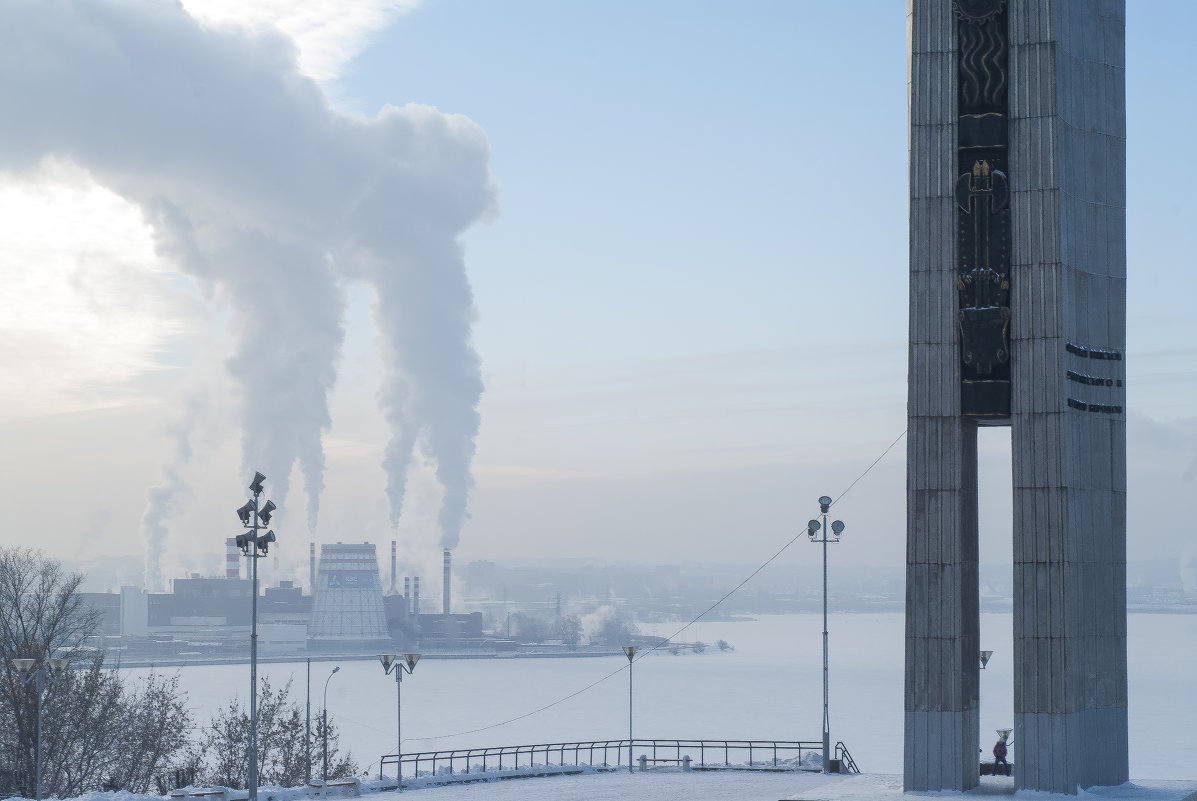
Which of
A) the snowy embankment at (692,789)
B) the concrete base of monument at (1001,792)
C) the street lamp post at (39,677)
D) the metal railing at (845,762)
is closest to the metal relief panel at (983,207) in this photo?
the concrete base of monument at (1001,792)

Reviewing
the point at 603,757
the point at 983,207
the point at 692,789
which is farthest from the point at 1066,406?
the point at 603,757

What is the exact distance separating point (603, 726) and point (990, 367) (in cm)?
14295

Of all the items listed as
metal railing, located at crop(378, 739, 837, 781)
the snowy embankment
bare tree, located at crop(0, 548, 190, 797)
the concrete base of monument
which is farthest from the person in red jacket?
bare tree, located at crop(0, 548, 190, 797)

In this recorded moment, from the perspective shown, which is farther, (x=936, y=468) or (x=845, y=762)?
(x=845, y=762)

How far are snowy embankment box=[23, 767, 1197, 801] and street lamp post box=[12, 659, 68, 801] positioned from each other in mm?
3707

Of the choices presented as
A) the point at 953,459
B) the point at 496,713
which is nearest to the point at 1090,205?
the point at 953,459

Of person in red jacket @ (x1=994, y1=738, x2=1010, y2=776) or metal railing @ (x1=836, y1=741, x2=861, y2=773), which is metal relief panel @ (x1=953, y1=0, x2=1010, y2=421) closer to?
person in red jacket @ (x1=994, y1=738, x2=1010, y2=776)

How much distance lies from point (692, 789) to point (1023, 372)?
1626 centimetres

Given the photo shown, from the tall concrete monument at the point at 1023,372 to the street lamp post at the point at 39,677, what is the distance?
23139 mm

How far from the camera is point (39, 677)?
129 ft

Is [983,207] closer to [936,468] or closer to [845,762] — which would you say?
[936,468]

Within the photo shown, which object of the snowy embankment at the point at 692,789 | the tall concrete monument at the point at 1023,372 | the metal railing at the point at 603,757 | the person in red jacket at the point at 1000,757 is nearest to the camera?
the snowy embankment at the point at 692,789

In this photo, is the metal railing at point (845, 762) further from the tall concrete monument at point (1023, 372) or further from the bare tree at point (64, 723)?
the bare tree at point (64, 723)

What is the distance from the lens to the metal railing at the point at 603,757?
47.5 meters
